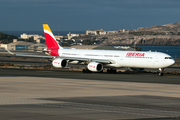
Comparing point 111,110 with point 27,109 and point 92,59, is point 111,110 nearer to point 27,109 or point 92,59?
point 27,109

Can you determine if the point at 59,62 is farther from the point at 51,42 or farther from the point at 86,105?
the point at 86,105

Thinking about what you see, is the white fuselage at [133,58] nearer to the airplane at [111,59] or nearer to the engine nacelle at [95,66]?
the airplane at [111,59]

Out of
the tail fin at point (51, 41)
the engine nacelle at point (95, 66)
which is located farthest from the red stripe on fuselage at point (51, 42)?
the engine nacelle at point (95, 66)

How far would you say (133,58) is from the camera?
57.0 meters

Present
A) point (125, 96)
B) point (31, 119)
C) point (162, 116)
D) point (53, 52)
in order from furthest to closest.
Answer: point (53, 52) → point (125, 96) → point (162, 116) → point (31, 119)

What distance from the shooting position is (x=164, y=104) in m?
25.4

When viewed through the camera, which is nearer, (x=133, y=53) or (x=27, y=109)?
(x=27, y=109)

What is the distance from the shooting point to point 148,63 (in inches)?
2194

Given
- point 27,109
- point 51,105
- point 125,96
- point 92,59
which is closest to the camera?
point 27,109

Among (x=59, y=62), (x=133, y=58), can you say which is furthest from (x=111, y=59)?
(x=59, y=62)

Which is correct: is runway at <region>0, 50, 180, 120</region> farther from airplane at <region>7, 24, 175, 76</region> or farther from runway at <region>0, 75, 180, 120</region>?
airplane at <region>7, 24, 175, 76</region>

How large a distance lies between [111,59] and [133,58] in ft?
14.5

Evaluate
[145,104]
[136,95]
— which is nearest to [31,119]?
[145,104]

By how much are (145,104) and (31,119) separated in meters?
9.92
